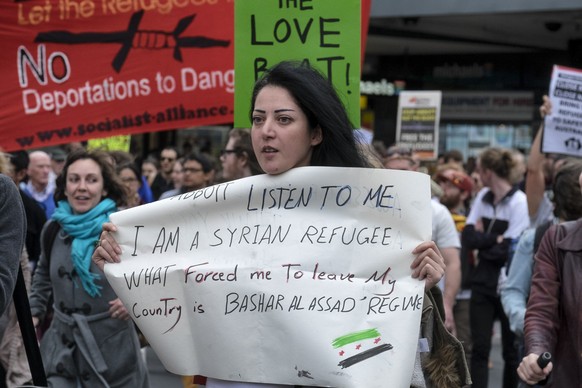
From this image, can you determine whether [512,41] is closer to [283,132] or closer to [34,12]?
[34,12]

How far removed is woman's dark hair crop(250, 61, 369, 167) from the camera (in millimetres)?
3398

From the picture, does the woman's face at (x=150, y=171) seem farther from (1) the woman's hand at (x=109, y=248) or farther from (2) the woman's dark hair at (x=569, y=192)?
(1) the woman's hand at (x=109, y=248)

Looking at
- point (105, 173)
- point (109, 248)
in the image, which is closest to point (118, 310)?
point (105, 173)

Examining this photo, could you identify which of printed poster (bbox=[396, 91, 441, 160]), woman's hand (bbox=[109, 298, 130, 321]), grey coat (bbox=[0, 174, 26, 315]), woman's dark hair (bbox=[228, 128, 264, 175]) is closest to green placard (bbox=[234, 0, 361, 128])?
woman's hand (bbox=[109, 298, 130, 321])

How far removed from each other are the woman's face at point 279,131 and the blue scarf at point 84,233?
102 inches

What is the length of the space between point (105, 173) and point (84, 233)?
41 cm

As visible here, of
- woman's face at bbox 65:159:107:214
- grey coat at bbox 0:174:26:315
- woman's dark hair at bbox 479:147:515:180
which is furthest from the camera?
woman's dark hair at bbox 479:147:515:180

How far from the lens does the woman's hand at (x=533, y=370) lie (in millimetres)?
3980

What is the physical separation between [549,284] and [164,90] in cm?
311

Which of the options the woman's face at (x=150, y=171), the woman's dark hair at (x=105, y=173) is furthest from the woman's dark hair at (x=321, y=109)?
the woman's face at (x=150, y=171)

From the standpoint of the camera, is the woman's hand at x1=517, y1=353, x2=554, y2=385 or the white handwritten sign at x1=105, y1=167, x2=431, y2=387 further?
the woman's hand at x1=517, y1=353, x2=554, y2=385

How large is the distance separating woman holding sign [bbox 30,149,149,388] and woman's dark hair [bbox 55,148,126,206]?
0.04 meters

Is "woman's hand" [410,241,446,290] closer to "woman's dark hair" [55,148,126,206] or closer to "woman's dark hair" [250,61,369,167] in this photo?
"woman's dark hair" [250,61,369,167]

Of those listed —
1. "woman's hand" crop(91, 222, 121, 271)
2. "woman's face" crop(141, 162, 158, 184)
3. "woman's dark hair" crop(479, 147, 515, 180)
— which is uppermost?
"woman's hand" crop(91, 222, 121, 271)
